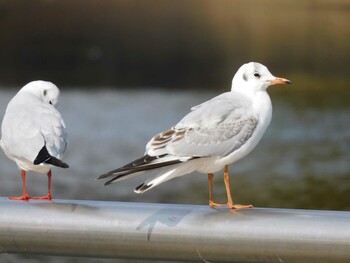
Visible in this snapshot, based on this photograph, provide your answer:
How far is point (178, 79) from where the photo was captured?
28594 mm

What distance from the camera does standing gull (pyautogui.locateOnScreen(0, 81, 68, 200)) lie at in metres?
2.45

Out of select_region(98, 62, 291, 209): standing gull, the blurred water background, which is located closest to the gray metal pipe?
select_region(98, 62, 291, 209): standing gull

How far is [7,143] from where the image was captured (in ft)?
8.71

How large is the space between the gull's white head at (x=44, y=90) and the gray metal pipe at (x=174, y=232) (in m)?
1.18

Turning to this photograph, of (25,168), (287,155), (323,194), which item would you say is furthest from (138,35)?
(25,168)

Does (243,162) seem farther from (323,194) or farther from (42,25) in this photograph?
(42,25)

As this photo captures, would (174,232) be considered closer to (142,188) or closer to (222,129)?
(142,188)

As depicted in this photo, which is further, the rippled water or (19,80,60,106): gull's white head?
the rippled water

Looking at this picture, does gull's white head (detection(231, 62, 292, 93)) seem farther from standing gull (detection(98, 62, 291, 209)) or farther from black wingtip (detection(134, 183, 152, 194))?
black wingtip (detection(134, 183, 152, 194))

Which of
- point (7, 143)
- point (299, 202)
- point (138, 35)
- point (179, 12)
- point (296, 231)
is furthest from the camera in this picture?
point (179, 12)

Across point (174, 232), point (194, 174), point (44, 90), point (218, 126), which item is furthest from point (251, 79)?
point (194, 174)

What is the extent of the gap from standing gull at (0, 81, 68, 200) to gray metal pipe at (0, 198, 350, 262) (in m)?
0.65

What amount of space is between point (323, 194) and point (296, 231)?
45.0 ft

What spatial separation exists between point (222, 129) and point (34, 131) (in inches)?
19.8
